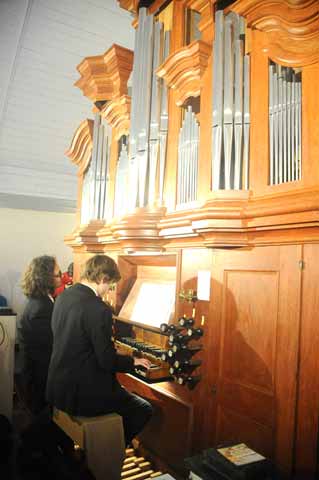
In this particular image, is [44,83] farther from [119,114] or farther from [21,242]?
[21,242]

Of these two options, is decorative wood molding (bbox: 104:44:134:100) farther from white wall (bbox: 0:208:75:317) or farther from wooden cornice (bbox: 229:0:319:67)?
white wall (bbox: 0:208:75:317)

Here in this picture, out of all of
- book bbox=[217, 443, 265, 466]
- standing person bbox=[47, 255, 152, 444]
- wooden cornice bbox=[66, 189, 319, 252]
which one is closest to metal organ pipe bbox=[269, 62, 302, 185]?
wooden cornice bbox=[66, 189, 319, 252]

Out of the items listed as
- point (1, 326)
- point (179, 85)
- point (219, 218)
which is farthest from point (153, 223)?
point (1, 326)

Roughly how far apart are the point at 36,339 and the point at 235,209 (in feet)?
7.21

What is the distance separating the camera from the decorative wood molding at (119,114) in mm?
4383

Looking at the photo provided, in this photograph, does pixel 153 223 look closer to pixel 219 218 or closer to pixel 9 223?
pixel 219 218

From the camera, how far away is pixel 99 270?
3145 millimetres

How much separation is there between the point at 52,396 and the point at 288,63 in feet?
9.36

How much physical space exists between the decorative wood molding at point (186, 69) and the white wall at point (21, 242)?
6.70m

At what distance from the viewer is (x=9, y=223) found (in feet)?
30.5

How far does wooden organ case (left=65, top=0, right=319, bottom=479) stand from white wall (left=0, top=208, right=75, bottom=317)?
233 inches

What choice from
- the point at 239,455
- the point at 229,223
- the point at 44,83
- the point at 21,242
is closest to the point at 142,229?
the point at 229,223

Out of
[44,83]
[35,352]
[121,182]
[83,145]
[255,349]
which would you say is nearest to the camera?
[255,349]

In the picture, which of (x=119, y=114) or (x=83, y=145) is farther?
(x=83, y=145)
